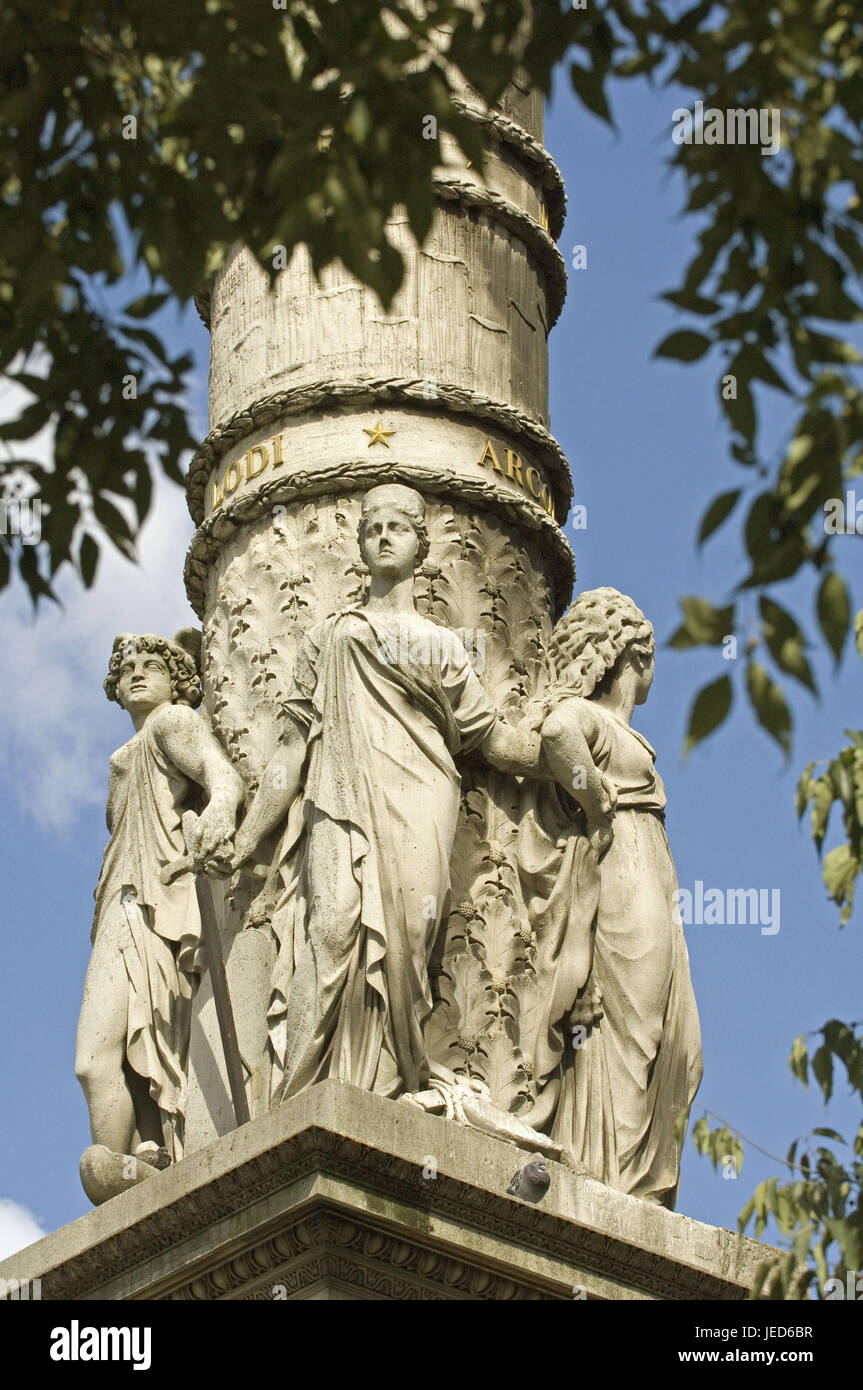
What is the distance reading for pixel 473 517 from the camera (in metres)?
15.3

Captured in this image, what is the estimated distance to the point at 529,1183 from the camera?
12.6 meters

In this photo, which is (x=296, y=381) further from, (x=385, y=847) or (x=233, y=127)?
(x=233, y=127)

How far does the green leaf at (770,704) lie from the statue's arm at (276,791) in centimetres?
590

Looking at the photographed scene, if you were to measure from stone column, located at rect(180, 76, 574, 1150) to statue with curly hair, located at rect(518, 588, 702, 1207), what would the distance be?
209mm

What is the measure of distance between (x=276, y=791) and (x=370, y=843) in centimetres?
91

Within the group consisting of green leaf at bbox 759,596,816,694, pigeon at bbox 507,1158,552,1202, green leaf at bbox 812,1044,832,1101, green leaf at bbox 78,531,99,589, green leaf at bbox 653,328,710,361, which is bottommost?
green leaf at bbox 812,1044,832,1101

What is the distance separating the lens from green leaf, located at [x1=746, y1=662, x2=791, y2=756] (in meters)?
8.23

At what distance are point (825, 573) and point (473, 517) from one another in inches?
281

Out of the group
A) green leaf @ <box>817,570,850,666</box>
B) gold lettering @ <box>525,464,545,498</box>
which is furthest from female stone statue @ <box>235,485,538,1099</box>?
green leaf @ <box>817,570,850,666</box>

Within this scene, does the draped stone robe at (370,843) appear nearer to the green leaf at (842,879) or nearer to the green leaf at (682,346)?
the green leaf at (842,879)

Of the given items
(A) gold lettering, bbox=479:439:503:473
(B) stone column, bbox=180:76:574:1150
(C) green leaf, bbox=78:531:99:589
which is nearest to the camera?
(C) green leaf, bbox=78:531:99:589

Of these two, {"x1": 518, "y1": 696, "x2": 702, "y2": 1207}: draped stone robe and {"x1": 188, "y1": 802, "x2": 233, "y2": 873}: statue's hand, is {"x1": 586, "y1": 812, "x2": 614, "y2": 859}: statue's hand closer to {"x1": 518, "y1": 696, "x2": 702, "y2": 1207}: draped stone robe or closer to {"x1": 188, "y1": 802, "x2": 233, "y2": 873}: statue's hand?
{"x1": 518, "y1": 696, "x2": 702, "y2": 1207}: draped stone robe

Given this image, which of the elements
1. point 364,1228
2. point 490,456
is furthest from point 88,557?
point 490,456
